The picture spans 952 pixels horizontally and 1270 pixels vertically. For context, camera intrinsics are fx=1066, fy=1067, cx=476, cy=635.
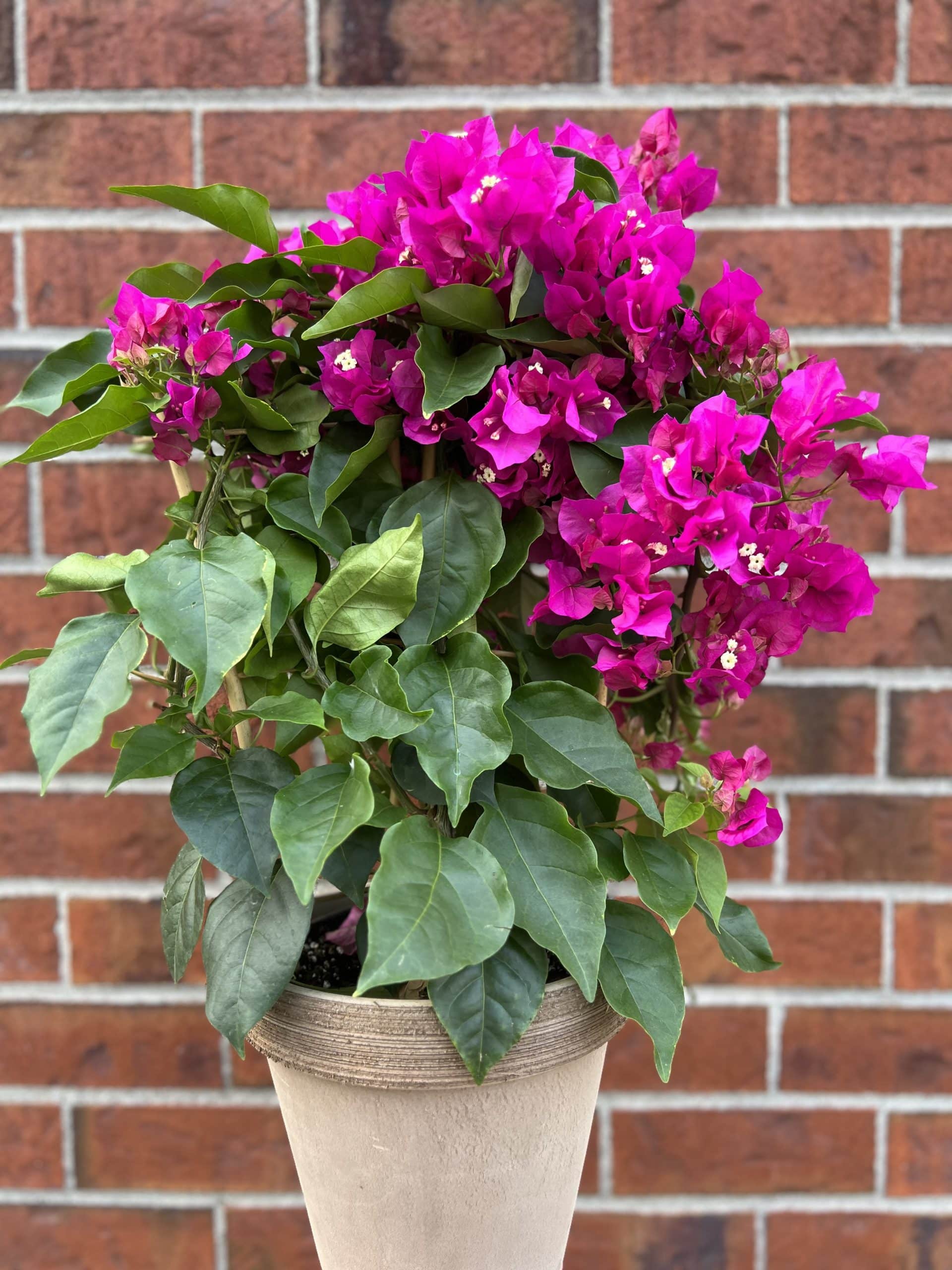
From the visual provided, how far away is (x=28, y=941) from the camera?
973mm

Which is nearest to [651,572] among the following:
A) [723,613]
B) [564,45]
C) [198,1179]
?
[723,613]

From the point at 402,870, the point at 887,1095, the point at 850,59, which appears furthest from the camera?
the point at 887,1095

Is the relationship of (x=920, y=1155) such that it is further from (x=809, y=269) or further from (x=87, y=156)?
(x=87, y=156)

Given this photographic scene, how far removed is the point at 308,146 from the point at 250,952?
0.67 m

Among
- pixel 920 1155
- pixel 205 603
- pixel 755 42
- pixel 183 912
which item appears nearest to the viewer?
pixel 205 603

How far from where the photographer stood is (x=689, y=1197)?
0.99 m

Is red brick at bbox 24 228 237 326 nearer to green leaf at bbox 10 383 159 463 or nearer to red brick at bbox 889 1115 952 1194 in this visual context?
green leaf at bbox 10 383 159 463

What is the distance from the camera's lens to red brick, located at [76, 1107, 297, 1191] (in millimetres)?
991

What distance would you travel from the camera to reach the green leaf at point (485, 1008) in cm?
53

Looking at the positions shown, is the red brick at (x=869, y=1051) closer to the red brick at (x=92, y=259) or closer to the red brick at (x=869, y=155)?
the red brick at (x=869, y=155)

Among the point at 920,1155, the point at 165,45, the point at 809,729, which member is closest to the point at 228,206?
the point at 165,45

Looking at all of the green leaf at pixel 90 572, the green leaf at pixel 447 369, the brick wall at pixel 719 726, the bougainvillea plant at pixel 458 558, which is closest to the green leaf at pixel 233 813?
the bougainvillea plant at pixel 458 558

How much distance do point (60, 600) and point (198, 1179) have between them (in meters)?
0.55

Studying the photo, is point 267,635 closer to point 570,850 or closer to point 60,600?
point 570,850
